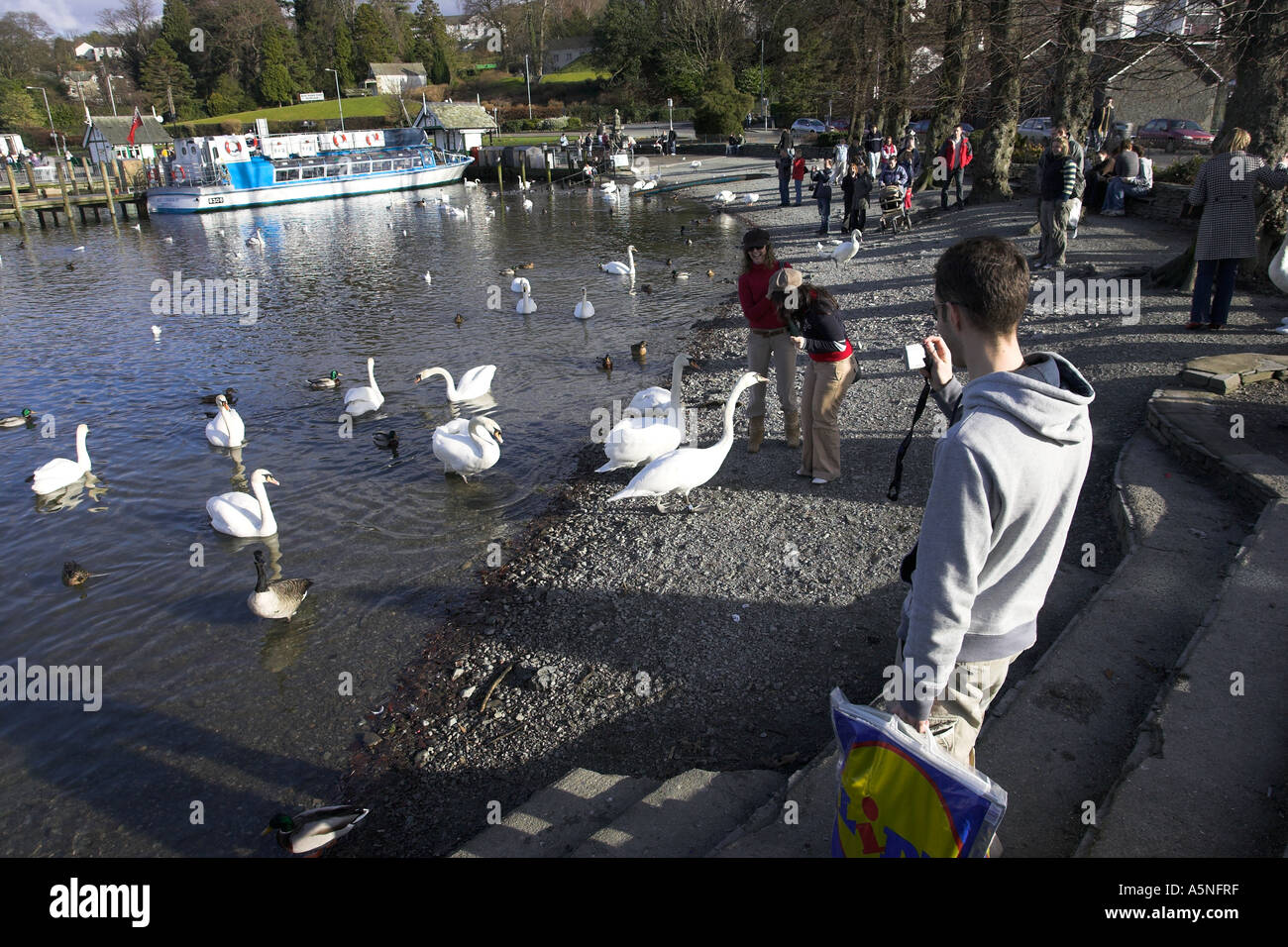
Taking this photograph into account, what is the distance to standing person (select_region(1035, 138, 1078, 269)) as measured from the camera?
1233cm

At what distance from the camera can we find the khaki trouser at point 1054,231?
12.9 m

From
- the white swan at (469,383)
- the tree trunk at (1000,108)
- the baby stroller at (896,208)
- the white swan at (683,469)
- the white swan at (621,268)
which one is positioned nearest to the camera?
the white swan at (683,469)

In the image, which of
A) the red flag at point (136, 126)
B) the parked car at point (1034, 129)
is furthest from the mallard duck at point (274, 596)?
the red flag at point (136, 126)

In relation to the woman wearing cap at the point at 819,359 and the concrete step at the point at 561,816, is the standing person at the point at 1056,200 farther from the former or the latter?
the concrete step at the point at 561,816

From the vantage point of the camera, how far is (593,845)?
3.62 metres

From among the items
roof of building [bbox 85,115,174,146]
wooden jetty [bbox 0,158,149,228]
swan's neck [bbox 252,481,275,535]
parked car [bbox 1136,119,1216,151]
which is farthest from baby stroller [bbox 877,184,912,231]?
roof of building [bbox 85,115,174,146]

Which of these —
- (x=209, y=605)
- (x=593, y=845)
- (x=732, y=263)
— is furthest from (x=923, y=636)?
(x=732, y=263)

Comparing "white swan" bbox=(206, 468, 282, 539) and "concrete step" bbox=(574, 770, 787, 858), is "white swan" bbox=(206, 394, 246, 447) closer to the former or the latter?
"white swan" bbox=(206, 468, 282, 539)

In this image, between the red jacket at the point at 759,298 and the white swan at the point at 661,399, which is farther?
the white swan at the point at 661,399

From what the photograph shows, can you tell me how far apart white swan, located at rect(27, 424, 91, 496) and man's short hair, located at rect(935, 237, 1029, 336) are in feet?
35.4

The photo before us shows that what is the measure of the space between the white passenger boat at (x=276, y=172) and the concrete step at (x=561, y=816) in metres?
46.7

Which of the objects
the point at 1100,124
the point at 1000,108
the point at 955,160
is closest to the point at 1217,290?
the point at 1100,124

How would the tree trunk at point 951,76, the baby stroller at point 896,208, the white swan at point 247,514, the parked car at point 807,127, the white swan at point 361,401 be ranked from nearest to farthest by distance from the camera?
the white swan at point 247,514 → the white swan at point 361,401 → the tree trunk at point 951,76 → the baby stroller at point 896,208 → the parked car at point 807,127
